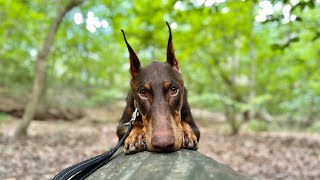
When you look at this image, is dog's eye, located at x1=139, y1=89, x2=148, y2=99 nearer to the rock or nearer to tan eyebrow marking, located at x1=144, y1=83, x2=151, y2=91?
tan eyebrow marking, located at x1=144, y1=83, x2=151, y2=91

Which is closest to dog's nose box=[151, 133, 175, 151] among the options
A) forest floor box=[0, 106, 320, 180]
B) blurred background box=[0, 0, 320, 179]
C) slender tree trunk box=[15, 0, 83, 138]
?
blurred background box=[0, 0, 320, 179]

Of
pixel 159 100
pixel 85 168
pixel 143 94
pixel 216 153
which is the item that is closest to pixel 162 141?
pixel 159 100

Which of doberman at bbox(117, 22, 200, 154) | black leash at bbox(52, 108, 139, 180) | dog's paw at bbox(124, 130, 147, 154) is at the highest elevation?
doberman at bbox(117, 22, 200, 154)

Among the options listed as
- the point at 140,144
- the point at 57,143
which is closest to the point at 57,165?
the point at 57,143

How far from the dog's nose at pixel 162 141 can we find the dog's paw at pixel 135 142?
232 millimetres

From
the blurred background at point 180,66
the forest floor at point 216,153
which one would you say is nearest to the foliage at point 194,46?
the blurred background at point 180,66

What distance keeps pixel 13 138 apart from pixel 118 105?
15919 millimetres

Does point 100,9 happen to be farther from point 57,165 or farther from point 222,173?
point 222,173

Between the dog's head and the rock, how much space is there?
75 mm

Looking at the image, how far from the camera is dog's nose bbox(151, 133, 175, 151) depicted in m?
2.38

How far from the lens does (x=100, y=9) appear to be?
11.5 meters

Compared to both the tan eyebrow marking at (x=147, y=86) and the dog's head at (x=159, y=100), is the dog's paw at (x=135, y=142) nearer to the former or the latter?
the dog's head at (x=159, y=100)

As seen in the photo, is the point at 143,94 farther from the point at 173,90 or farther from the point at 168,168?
the point at 168,168

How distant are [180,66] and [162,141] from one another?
6693 millimetres
